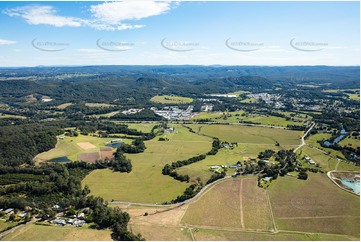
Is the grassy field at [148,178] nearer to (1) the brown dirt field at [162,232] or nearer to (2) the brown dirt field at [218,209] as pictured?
(2) the brown dirt field at [218,209]

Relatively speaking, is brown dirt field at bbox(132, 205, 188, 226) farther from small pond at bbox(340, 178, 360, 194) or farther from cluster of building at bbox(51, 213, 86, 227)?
small pond at bbox(340, 178, 360, 194)

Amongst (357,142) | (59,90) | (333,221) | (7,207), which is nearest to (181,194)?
(333,221)

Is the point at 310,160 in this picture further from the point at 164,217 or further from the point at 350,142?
the point at 164,217

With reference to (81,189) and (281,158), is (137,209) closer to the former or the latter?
(81,189)

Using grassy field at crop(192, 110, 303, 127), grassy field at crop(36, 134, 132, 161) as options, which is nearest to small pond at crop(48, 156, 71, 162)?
grassy field at crop(36, 134, 132, 161)

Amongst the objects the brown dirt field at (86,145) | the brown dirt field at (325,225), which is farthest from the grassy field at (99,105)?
the brown dirt field at (325,225)

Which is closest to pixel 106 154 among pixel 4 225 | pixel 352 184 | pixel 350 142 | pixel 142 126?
pixel 4 225
